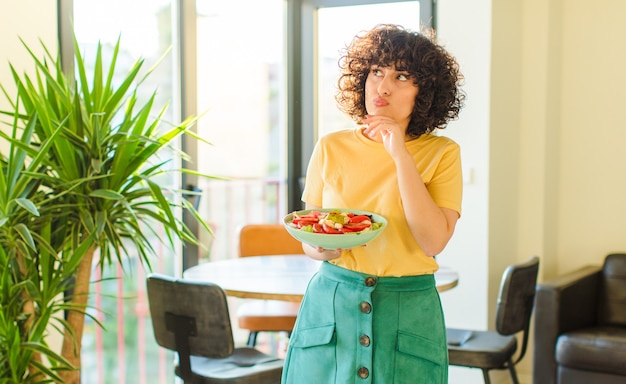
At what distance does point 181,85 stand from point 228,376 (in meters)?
1.53

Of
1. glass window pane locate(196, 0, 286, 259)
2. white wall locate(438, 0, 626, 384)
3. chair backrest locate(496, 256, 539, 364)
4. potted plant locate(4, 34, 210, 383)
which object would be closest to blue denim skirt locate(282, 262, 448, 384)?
potted plant locate(4, 34, 210, 383)

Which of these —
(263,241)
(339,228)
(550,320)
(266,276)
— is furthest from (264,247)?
(339,228)

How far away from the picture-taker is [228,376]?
2723 mm

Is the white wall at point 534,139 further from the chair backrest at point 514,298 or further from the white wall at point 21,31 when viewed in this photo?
the white wall at point 21,31

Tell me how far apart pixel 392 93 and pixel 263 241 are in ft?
7.30

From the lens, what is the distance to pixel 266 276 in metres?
2.98

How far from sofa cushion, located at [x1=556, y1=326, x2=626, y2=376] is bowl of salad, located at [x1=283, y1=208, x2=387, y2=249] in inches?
91.7

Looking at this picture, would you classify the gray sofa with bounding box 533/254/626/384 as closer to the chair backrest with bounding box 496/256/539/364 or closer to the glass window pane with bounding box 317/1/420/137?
the chair backrest with bounding box 496/256/539/364

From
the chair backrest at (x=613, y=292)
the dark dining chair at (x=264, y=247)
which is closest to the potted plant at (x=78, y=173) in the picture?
the dark dining chair at (x=264, y=247)

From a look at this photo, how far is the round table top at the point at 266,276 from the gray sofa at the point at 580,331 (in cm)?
72

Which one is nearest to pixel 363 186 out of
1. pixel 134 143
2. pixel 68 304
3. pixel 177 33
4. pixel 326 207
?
→ pixel 326 207

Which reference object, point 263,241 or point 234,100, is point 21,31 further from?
point 234,100

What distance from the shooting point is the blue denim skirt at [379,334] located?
1.58 metres

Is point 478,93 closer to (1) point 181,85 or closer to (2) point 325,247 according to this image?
(1) point 181,85
